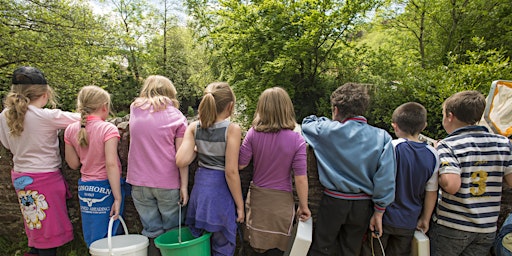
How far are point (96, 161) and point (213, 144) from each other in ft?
3.40

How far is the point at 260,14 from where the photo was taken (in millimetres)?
9938

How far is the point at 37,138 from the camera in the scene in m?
2.59

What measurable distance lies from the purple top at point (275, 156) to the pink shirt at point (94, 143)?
3.71 feet

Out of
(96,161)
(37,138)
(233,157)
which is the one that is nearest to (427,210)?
(233,157)

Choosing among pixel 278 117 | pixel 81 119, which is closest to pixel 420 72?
pixel 278 117

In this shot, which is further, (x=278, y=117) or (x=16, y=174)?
(x=16, y=174)

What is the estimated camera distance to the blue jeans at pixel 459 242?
2.23 m

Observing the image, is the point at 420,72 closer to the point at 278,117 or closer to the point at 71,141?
the point at 278,117

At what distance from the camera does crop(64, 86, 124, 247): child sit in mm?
2467

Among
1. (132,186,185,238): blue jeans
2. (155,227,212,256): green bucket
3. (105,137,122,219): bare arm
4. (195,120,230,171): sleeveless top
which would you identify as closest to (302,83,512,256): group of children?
(195,120,230,171): sleeveless top

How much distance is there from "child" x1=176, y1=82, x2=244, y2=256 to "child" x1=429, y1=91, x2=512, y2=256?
1.57 m

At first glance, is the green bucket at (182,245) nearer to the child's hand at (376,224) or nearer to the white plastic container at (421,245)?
the child's hand at (376,224)

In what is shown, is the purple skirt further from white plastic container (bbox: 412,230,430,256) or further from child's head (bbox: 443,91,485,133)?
child's head (bbox: 443,91,485,133)

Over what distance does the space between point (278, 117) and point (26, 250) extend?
3.03 metres
